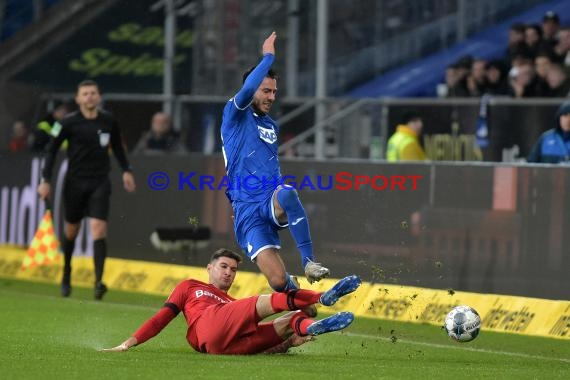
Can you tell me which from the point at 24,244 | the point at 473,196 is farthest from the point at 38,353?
the point at 24,244

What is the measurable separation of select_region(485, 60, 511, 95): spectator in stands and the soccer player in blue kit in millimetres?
8533

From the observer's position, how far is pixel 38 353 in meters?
11.5

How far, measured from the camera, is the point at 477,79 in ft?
66.6

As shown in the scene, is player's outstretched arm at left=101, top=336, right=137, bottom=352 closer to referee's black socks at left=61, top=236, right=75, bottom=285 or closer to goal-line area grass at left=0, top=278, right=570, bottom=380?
goal-line area grass at left=0, top=278, right=570, bottom=380

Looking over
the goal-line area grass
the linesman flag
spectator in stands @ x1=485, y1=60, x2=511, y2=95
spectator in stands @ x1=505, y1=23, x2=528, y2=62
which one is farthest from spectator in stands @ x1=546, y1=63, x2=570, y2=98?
the linesman flag

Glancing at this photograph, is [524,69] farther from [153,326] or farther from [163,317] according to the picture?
[153,326]

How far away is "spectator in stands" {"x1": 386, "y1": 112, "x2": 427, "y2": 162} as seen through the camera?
17.9m

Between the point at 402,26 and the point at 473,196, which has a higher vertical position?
the point at 402,26

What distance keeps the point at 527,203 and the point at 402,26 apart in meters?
8.60

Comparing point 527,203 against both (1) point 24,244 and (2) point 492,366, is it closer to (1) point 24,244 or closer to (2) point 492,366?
(2) point 492,366

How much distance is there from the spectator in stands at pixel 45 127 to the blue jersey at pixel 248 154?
9539 mm

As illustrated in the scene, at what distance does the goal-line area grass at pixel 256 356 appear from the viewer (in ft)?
34.3

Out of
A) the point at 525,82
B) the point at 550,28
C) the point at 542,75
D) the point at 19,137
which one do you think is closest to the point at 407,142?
the point at 525,82

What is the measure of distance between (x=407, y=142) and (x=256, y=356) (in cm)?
695
